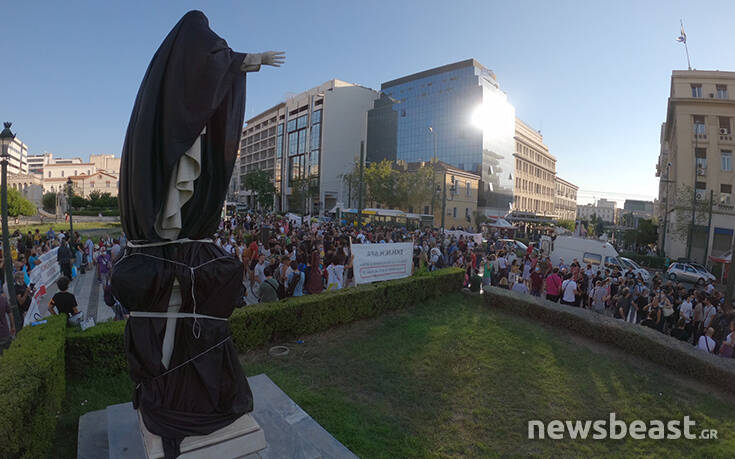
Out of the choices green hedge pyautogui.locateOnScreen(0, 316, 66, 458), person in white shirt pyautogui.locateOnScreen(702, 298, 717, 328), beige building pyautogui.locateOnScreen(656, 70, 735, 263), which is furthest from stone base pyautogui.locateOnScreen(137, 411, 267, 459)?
beige building pyautogui.locateOnScreen(656, 70, 735, 263)

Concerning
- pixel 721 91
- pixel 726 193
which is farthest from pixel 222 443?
pixel 721 91

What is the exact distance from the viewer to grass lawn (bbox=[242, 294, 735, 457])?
4.75 meters

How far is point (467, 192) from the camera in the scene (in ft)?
182

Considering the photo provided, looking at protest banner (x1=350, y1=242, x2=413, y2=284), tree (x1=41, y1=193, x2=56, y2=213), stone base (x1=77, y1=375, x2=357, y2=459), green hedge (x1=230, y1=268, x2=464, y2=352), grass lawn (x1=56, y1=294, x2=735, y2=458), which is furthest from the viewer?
tree (x1=41, y1=193, x2=56, y2=213)

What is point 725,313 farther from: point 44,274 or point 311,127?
point 311,127

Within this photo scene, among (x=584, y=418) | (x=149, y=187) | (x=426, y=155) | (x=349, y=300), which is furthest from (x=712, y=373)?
(x=426, y=155)

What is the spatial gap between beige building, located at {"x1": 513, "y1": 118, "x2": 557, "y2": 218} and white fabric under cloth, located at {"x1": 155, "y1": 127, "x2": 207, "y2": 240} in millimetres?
70319

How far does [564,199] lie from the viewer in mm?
107625

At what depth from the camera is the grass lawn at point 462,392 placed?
4.70m

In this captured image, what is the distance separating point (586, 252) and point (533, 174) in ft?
210

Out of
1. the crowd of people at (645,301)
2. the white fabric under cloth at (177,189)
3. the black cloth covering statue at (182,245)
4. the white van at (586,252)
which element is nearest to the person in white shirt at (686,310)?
the crowd of people at (645,301)

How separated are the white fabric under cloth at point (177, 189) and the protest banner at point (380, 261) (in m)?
7.24

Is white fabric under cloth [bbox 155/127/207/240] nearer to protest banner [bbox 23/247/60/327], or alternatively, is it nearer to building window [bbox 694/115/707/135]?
protest banner [bbox 23/247/60/327]

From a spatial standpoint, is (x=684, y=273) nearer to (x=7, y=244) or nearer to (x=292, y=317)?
(x=292, y=317)
